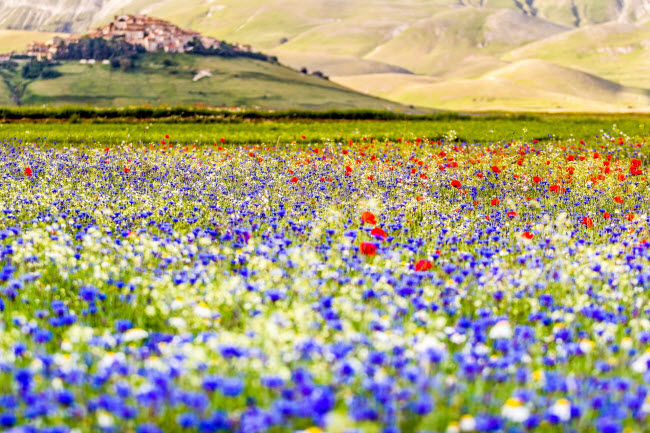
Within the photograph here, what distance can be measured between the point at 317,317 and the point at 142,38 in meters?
148

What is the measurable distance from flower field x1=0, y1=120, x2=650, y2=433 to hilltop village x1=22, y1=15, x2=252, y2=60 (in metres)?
134

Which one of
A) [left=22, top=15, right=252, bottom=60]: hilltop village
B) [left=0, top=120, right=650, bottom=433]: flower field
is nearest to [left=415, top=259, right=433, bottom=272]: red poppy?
[left=0, top=120, right=650, bottom=433]: flower field

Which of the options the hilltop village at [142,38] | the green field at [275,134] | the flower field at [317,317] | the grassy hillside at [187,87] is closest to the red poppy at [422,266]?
the flower field at [317,317]

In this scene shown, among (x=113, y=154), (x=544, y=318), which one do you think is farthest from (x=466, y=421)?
(x=113, y=154)

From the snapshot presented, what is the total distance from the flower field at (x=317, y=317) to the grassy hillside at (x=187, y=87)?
9523 centimetres

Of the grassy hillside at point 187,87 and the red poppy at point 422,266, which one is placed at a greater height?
the grassy hillside at point 187,87

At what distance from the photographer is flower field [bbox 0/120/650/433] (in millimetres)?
2977

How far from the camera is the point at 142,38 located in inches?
5458

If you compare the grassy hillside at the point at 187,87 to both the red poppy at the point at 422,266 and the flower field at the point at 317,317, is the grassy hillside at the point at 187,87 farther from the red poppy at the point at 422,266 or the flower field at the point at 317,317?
the red poppy at the point at 422,266

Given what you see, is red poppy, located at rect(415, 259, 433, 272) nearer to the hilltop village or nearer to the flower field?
the flower field

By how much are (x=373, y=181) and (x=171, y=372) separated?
11506 millimetres

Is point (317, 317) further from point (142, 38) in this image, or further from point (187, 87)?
point (142, 38)

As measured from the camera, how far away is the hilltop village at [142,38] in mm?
133625

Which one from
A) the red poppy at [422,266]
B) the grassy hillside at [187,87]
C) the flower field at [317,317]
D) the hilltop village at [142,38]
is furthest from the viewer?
the hilltop village at [142,38]
